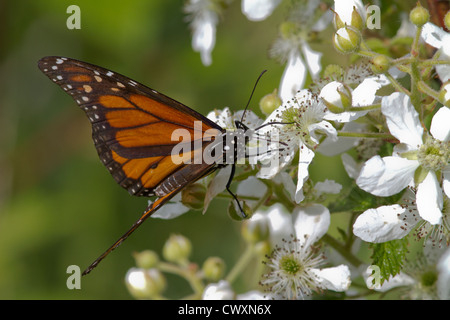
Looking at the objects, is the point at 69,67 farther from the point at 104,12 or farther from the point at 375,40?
the point at 104,12

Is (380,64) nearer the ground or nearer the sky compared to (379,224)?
nearer the sky

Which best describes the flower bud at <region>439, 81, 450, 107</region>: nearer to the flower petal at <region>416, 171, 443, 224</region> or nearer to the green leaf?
the flower petal at <region>416, 171, 443, 224</region>

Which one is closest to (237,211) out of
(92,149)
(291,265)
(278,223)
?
(291,265)

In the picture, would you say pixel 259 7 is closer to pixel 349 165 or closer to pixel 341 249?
pixel 349 165

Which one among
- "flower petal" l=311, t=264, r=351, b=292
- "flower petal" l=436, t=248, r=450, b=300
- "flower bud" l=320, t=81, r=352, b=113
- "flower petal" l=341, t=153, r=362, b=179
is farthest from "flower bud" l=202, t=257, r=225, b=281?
"flower bud" l=320, t=81, r=352, b=113

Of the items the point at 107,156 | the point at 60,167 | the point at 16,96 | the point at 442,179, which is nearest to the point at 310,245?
the point at 442,179

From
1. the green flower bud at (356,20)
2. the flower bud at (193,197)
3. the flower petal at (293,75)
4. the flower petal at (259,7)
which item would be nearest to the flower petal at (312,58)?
the flower petal at (293,75)

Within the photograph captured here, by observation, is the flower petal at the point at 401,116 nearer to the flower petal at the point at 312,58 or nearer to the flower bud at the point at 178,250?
the flower petal at the point at 312,58
